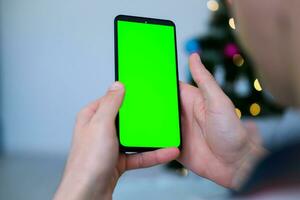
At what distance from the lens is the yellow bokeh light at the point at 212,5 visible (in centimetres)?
178

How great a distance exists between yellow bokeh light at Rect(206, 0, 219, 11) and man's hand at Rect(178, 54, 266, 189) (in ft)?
3.49

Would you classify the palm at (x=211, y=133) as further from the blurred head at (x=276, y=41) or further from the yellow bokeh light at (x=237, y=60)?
the yellow bokeh light at (x=237, y=60)

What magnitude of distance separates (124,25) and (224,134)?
260 mm

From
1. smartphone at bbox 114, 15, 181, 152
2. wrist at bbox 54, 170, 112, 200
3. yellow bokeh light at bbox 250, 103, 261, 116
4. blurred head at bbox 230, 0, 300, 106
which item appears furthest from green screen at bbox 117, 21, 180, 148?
yellow bokeh light at bbox 250, 103, 261, 116

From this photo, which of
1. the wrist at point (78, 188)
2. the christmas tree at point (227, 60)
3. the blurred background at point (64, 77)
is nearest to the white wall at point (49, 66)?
the blurred background at point (64, 77)

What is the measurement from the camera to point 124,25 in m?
0.78

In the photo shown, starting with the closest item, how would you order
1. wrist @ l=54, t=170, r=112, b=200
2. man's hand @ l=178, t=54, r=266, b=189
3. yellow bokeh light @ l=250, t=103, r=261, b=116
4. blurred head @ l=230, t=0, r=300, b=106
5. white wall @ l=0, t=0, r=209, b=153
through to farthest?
blurred head @ l=230, t=0, r=300, b=106, wrist @ l=54, t=170, r=112, b=200, man's hand @ l=178, t=54, r=266, b=189, yellow bokeh light @ l=250, t=103, r=261, b=116, white wall @ l=0, t=0, r=209, b=153

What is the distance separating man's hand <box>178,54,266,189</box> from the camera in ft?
2.32

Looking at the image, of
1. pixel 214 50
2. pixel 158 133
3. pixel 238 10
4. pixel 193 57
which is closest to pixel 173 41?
pixel 193 57

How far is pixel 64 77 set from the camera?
1.74m

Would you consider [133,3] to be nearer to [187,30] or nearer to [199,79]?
[187,30]

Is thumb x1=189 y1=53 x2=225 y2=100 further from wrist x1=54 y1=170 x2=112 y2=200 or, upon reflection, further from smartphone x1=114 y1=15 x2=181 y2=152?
wrist x1=54 y1=170 x2=112 y2=200

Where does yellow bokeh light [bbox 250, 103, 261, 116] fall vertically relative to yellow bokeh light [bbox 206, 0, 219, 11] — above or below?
below

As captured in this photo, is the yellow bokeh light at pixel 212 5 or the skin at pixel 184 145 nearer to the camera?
the skin at pixel 184 145
